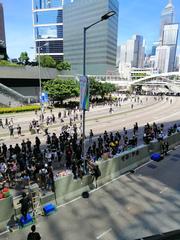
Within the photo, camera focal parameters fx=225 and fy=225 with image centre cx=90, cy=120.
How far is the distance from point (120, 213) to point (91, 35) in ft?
440

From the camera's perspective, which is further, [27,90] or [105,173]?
[27,90]

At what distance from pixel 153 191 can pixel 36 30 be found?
148 metres

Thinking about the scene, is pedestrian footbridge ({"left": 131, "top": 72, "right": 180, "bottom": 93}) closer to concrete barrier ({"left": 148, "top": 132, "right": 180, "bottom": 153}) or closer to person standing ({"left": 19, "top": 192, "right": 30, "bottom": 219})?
concrete barrier ({"left": 148, "top": 132, "right": 180, "bottom": 153})

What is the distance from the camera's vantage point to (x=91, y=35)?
437 feet

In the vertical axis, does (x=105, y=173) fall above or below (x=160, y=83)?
above

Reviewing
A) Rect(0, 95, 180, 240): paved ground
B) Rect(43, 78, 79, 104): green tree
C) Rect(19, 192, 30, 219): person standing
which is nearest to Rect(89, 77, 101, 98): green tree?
Rect(43, 78, 79, 104): green tree

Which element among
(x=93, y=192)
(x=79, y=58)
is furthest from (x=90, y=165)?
(x=79, y=58)

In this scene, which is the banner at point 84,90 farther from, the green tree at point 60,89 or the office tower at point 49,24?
the office tower at point 49,24

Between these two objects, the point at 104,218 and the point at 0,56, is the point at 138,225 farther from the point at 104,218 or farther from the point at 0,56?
the point at 0,56

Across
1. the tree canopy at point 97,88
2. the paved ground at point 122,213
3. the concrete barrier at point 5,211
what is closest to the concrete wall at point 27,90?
the tree canopy at point 97,88

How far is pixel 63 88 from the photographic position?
148ft

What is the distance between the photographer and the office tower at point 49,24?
454ft

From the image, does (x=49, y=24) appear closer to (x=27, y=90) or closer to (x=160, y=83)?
(x=160, y=83)

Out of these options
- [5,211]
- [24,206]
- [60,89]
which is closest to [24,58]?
[60,89]
